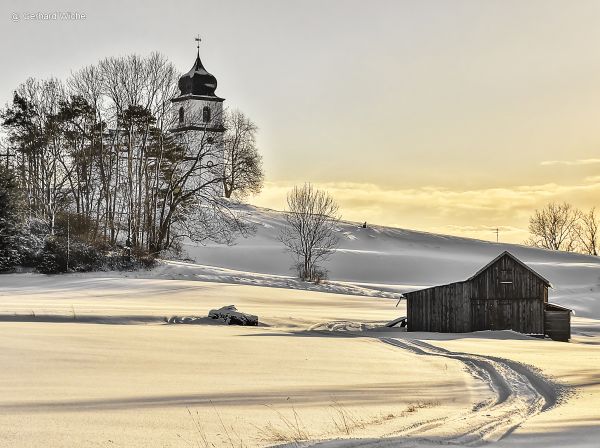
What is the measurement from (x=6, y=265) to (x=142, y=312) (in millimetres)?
23093

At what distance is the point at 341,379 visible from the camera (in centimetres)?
2148

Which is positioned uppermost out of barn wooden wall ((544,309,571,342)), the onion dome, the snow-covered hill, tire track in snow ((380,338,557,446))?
the onion dome

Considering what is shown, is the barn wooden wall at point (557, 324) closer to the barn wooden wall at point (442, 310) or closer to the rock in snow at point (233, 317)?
the barn wooden wall at point (442, 310)

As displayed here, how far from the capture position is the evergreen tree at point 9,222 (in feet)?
196

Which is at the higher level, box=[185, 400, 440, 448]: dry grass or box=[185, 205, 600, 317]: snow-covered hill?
box=[185, 205, 600, 317]: snow-covered hill

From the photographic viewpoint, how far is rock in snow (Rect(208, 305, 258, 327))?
136 ft

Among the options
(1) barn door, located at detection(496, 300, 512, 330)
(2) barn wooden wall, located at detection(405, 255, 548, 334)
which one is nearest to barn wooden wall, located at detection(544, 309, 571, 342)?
(2) barn wooden wall, located at detection(405, 255, 548, 334)

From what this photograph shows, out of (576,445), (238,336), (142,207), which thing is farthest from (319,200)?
(576,445)

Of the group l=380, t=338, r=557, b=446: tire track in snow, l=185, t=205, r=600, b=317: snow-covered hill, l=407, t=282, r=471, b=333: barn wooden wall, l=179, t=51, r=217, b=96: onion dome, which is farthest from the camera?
l=179, t=51, r=217, b=96: onion dome

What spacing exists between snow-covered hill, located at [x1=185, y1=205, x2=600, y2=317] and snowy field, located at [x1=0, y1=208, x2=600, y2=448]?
27.9 metres

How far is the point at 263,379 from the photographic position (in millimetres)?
20969

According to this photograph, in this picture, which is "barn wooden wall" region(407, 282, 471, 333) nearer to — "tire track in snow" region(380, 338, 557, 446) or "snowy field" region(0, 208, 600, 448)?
"snowy field" region(0, 208, 600, 448)

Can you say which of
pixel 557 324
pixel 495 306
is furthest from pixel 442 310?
pixel 557 324

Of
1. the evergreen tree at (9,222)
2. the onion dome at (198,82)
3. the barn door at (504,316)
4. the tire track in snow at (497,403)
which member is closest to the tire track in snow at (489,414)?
the tire track in snow at (497,403)
